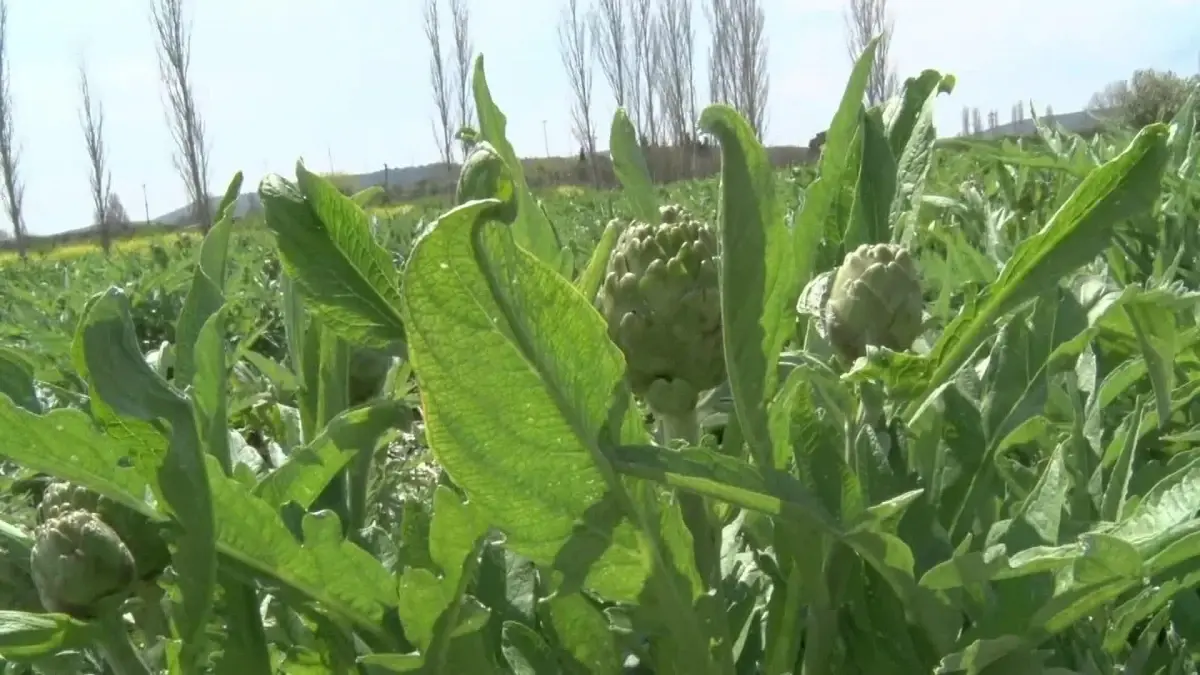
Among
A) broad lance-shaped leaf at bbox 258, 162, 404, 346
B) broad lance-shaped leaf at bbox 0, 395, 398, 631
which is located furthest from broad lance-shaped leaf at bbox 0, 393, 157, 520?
broad lance-shaped leaf at bbox 258, 162, 404, 346

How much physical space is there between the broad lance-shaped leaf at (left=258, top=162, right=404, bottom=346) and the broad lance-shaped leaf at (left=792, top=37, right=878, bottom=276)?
22cm

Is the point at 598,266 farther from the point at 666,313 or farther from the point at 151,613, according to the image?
the point at 151,613

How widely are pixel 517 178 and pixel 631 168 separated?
0.10 m

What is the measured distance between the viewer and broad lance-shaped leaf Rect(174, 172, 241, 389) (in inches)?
23.5

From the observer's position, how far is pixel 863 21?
27.7 metres

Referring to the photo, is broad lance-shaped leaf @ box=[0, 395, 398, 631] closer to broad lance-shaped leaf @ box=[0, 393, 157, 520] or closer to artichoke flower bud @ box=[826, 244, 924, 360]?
broad lance-shaped leaf @ box=[0, 393, 157, 520]

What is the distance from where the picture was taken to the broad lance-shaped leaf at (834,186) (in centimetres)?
60

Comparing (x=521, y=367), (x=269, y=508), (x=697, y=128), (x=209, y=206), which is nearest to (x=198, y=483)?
(x=269, y=508)

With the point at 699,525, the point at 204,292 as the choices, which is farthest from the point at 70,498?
the point at 699,525

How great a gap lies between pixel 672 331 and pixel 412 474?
0.51m

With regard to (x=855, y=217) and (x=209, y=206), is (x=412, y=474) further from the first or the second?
(x=209, y=206)

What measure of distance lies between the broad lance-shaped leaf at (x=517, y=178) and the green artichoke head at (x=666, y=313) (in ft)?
0.26

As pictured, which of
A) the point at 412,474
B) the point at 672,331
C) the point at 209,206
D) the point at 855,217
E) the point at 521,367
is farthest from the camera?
the point at 209,206

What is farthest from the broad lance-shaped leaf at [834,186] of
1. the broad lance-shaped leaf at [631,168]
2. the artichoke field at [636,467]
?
the broad lance-shaped leaf at [631,168]
